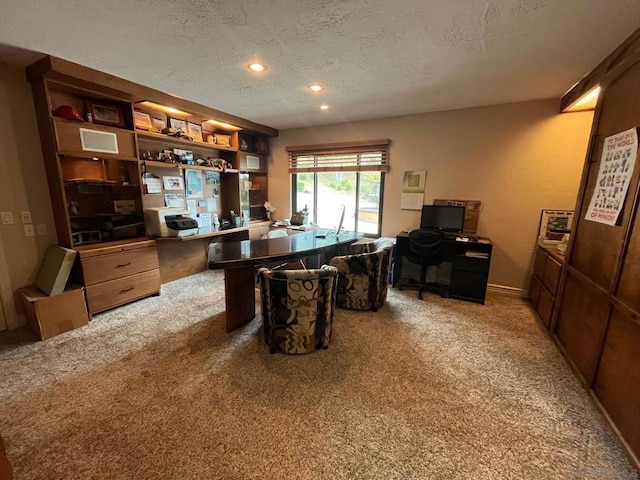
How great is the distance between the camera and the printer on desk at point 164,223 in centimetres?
334

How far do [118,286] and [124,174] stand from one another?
1.37 meters

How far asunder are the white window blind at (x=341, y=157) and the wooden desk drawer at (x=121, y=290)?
2890 millimetres

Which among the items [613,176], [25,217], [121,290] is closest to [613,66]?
[613,176]

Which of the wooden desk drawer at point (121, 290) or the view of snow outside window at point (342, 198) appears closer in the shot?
the wooden desk drawer at point (121, 290)

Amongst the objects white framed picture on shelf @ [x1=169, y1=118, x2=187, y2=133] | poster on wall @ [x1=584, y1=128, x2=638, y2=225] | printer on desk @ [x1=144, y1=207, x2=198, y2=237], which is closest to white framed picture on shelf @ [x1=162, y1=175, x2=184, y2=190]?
printer on desk @ [x1=144, y1=207, x2=198, y2=237]

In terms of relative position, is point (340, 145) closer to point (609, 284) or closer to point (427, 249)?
point (427, 249)

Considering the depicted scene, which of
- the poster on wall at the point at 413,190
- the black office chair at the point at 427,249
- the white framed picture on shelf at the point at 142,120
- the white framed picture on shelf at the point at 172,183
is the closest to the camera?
the white framed picture on shelf at the point at 142,120

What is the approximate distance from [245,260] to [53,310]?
A: 6.30ft

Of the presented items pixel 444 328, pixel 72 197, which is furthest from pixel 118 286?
pixel 444 328

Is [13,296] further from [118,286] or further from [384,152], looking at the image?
[384,152]

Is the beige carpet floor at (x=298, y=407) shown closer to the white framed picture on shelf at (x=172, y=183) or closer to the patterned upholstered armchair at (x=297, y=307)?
the patterned upholstered armchair at (x=297, y=307)

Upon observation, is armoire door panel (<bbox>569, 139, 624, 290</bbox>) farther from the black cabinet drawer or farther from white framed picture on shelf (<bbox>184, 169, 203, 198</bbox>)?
white framed picture on shelf (<bbox>184, 169, 203, 198</bbox>)

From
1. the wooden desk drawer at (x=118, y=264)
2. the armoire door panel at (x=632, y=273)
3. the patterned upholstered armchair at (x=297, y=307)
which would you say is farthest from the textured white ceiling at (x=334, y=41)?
the wooden desk drawer at (x=118, y=264)

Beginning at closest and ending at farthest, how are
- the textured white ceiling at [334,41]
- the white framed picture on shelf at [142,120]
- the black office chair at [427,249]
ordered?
the textured white ceiling at [334,41] < the white framed picture on shelf at [142,120] < the black office chair at [427,249]
